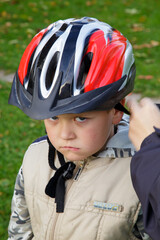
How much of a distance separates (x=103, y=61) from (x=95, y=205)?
0.76 metres

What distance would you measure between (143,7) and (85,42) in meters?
7.66

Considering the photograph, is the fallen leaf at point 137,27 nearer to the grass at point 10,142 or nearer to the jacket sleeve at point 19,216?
the grass at point 10,142

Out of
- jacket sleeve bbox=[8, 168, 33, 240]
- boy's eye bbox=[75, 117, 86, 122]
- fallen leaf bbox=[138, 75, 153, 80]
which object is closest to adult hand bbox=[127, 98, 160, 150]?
boy's eye bbox=[75, 117, 86, 122]

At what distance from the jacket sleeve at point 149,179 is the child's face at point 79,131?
12.5 inches

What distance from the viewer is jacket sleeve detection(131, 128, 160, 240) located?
1565mm

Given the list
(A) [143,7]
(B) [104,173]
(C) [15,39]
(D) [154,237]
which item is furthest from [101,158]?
(A) [143,7]

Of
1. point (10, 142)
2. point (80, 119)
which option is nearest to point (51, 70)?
point (80, 119)

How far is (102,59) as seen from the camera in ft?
6.35

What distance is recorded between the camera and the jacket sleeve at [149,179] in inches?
61.6

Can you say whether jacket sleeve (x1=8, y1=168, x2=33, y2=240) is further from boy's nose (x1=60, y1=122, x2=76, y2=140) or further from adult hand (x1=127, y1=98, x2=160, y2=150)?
adult hand (x1=127, y1=98, x2=160, y2=150)

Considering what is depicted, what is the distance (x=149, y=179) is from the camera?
5.24 ft

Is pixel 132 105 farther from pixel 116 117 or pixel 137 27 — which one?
pixel 137 27

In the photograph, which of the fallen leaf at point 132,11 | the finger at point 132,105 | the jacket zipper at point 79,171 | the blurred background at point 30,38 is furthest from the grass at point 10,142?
the fallen leaf at point 132,11

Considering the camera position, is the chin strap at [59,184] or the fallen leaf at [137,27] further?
the fallen leaf at [137,27]
